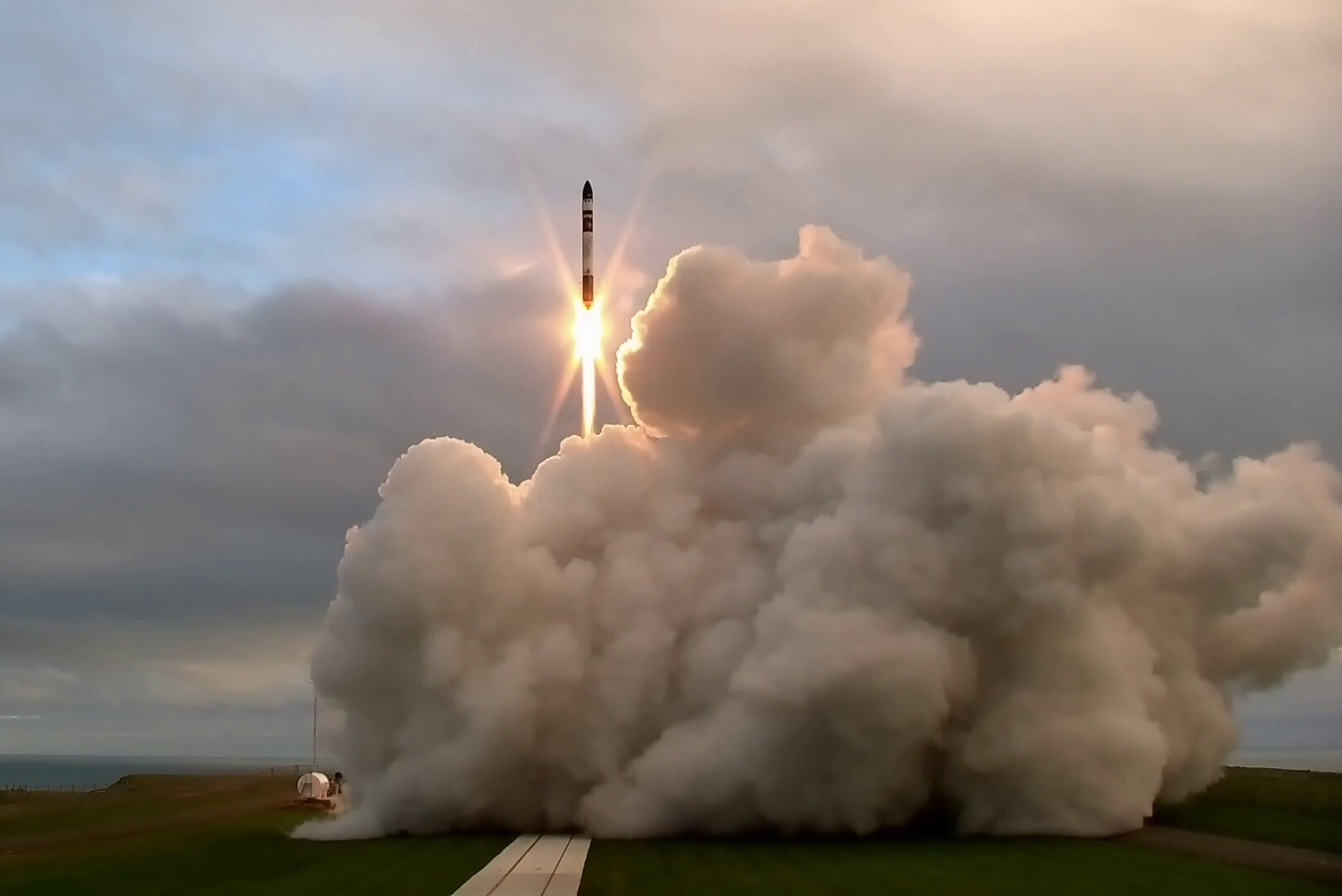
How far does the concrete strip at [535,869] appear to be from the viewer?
1079 inches

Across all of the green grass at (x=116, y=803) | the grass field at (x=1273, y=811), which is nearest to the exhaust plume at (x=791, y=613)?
the grass field at (x=1273, y=811)

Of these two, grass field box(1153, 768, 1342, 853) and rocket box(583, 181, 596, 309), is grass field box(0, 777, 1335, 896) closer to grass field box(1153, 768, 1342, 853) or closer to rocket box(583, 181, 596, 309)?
grass field box(1153, 768, 1342, 853)

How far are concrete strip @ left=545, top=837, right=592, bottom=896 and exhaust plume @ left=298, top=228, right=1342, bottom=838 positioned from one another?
3.94 metres

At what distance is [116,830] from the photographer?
47500mm

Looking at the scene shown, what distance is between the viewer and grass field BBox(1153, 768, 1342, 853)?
35.9 m

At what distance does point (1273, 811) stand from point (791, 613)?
17456 mm

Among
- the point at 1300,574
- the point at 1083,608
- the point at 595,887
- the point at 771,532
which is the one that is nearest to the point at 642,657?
the point at 771,532

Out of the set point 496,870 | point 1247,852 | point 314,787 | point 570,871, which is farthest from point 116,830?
point 1247,852

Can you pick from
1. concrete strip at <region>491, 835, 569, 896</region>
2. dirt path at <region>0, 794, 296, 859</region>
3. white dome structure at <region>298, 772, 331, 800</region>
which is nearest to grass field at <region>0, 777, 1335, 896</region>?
dirt path at <region>0, 794, 296, 859</region>

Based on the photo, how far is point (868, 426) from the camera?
47.4 meters

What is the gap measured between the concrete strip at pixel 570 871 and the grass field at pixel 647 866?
328 millimetres

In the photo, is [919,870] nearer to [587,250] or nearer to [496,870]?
[496,870]

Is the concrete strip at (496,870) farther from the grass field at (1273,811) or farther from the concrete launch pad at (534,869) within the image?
the grass field at (1273,811)

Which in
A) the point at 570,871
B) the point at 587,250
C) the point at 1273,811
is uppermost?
the point at 587,250
